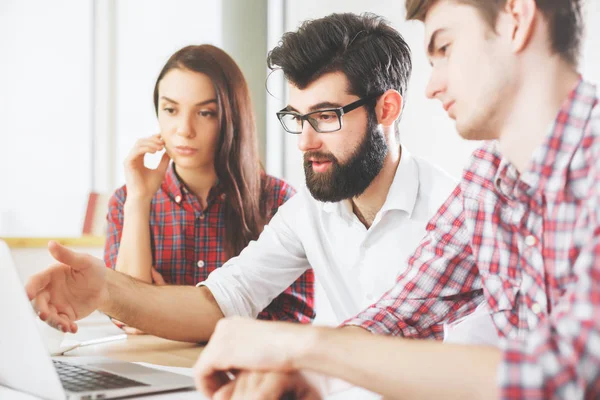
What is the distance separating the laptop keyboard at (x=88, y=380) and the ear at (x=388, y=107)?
3.22ft

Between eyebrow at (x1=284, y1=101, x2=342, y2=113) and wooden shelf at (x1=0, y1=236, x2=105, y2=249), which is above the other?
eyebrow at (x1=284, y1=101, x2=342, y2=113)

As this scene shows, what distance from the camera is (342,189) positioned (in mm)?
1672

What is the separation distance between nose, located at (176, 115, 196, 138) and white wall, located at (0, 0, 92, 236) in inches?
77.8

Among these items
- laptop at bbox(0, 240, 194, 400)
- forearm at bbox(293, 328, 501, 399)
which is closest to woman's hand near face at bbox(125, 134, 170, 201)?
laptop at bbox(0, 240, 194, 400)

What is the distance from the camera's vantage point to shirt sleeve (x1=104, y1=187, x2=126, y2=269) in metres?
2.15

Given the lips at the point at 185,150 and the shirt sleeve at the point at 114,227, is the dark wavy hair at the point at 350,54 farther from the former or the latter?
the shirt sleeve at the point at 114,227

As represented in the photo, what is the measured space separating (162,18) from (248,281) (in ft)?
8.47

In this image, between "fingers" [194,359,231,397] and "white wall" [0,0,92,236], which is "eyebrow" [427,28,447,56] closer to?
"fingers" [194,359,231,397]

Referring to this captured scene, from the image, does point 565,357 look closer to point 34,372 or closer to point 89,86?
point 34,372

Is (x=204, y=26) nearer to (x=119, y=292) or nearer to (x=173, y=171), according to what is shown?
(x=173, y=171)

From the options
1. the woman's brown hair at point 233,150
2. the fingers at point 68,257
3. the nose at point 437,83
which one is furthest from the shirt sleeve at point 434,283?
the woman's brown hair at point 233,150

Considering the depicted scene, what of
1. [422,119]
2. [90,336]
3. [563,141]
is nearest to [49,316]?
[90,336]

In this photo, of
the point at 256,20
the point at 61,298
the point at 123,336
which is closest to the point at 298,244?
the point at 123,336

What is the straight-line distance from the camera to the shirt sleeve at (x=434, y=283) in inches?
44.7
